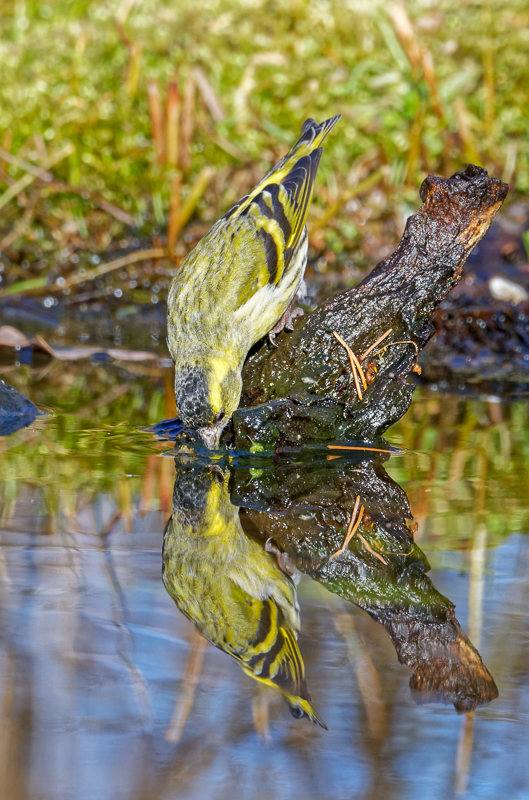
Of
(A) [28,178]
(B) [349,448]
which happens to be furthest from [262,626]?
(A) [28,178]

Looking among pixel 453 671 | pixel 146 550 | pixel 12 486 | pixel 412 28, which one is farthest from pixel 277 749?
pixel 412 28

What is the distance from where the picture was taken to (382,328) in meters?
4.31

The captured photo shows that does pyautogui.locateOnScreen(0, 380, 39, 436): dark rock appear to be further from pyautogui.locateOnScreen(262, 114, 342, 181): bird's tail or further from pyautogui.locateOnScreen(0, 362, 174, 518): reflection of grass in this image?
pyautogui.locateOnScreen(262, 114, 342, 181): bird's tail

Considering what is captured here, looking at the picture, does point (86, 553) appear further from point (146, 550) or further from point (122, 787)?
point (122, 787)

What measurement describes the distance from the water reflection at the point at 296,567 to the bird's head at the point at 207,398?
21cm

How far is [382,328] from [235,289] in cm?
89

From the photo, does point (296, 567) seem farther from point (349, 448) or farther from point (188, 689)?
point (349, 448)

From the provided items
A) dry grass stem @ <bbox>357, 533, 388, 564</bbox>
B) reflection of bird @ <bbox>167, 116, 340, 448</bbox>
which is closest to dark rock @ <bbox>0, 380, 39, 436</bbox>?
reflection of bird @ <bbox>167, 116, 340, 448</bbox>

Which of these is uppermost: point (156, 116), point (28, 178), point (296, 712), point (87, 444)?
point (156, 116)

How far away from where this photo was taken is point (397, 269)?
14.2 feet

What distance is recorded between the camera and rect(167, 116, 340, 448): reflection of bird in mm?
4183

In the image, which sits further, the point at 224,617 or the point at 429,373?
the point at 429,373

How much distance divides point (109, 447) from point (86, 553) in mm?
1275

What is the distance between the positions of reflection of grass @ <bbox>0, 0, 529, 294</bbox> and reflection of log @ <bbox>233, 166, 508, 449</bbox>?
148 inches
